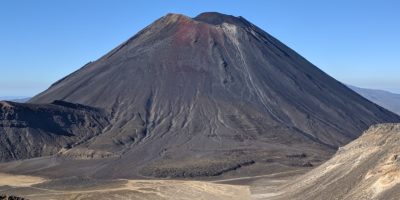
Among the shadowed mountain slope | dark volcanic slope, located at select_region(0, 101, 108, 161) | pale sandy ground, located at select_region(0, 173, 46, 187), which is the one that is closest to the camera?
the shadowed mountain slope

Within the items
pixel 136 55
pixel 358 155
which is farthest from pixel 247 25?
pixel 358 155

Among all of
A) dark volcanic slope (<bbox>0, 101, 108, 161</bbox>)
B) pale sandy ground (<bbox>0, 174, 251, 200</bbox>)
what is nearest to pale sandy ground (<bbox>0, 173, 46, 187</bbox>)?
pale sandy ground (<bbox>0, 174, 251, 200</bbox>)

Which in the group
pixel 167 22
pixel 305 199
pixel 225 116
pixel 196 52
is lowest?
pixel 305 199

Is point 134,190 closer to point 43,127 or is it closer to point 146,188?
point 146,188

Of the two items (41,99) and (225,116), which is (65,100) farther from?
(225,116)

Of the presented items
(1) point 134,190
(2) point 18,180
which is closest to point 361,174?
(1) point 134,190

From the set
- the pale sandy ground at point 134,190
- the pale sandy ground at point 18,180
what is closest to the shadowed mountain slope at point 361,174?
the pale sandy ground at point 134,190

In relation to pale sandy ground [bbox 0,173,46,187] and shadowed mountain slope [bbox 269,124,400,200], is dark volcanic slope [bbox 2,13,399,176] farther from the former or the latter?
shadowed mountain slope [bbox 269,124,400,200]
